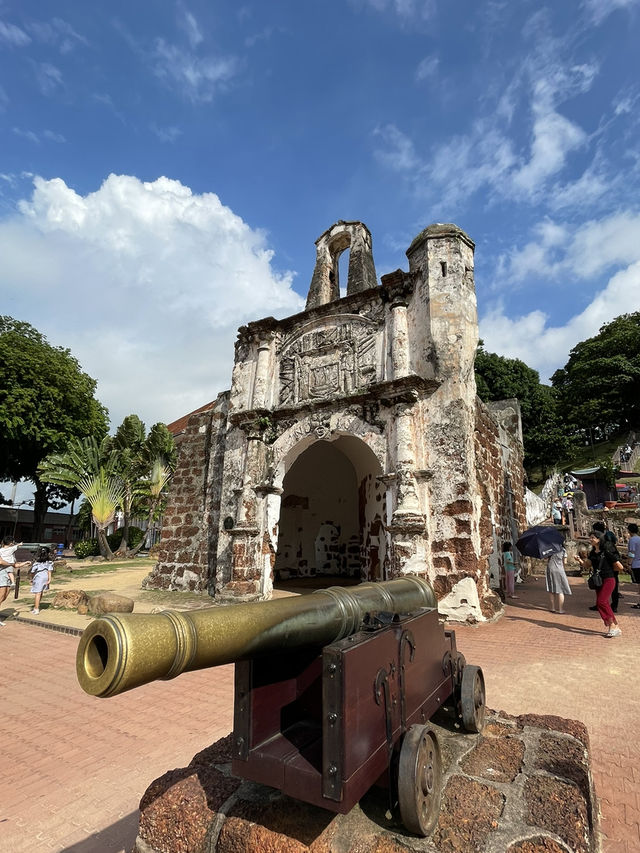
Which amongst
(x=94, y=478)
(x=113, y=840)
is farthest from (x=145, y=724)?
(x=94, y=478)

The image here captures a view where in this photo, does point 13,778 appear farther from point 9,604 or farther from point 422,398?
point 9,604

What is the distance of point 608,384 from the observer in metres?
30.9

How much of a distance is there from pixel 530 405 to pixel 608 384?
6.31 metres

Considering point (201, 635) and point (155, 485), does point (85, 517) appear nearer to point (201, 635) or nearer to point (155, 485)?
point (155, 485)

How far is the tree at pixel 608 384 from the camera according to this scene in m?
30.7

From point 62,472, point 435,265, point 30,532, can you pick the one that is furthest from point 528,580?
point 30,532

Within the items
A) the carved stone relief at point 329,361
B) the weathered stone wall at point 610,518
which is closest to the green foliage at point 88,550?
the carved stone relief at point 329,361

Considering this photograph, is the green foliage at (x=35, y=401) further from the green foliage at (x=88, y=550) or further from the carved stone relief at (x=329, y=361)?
the carved stone relief at (x=329, y=361)

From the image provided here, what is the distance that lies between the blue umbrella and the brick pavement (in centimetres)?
128

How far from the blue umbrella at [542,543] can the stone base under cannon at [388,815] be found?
5467 millimetres

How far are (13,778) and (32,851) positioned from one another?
917 millimetres

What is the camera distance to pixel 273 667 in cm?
216

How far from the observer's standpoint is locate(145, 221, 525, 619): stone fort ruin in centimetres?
766

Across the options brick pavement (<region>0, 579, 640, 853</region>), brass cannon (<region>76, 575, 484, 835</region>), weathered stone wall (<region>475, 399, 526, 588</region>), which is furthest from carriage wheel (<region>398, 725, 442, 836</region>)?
weathered stone wall (<region>475, 399, 526, 588</region>)
